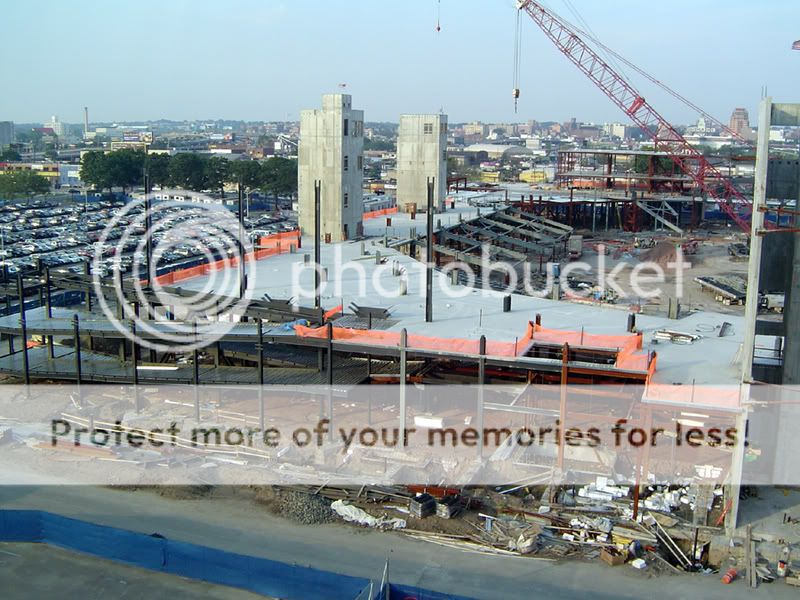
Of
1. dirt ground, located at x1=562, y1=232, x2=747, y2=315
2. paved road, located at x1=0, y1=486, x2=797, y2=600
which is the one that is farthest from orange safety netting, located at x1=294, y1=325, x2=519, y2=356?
dirt ground, located at x1=562, y1=232, x2=747, y2=315

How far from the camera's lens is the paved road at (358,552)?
30.4 feet

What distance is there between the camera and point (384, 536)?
10469 millimetres

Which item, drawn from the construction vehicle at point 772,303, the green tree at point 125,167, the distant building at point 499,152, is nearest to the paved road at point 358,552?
the construction vehicle at point 772,303

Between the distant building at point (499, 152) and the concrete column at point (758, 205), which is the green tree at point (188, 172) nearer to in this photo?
the concrete column at point (758, 205)

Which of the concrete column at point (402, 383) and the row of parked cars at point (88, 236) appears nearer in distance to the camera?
the concrete column at point (402, 383)

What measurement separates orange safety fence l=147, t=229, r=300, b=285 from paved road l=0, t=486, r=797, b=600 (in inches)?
284

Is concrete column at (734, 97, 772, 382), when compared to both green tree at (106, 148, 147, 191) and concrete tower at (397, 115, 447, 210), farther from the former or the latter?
green tree at (106, 148, 147, 191)

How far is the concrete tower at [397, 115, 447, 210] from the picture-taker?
34.4 m

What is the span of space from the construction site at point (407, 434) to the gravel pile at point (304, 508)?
4 centimetres

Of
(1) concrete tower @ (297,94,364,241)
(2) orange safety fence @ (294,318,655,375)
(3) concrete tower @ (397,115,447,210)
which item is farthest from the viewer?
(3) concrete tower @ (397,115,447,210)

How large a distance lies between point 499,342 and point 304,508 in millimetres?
4458

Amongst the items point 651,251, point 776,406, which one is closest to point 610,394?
point 776,406

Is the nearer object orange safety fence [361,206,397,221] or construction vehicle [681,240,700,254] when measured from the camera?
orange safety fence [361,206,397,221]

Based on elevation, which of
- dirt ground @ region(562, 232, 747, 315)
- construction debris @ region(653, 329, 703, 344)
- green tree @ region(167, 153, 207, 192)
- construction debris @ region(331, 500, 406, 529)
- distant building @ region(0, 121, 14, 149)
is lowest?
construction debris @ region(331, 500, 406, 529)
